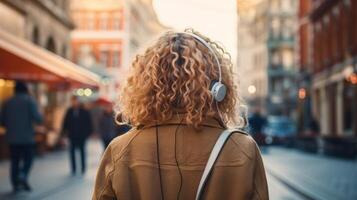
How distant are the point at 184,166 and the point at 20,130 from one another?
9.20 metres

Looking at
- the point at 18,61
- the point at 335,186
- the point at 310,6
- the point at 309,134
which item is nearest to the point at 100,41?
the point at 310,6

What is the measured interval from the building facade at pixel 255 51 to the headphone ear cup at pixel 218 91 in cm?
7953

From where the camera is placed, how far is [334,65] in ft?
123

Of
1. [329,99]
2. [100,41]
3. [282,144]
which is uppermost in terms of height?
[100,41]

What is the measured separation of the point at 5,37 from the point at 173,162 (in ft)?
48.5

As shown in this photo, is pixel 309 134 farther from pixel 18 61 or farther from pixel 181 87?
pixel 181 87

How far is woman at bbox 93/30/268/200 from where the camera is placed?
8.88 ft

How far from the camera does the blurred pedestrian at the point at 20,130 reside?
37.8ft

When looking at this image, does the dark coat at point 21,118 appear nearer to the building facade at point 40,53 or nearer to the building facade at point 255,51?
the building facade at point 40,53

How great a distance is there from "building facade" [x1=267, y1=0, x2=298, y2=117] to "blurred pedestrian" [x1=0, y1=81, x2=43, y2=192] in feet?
239

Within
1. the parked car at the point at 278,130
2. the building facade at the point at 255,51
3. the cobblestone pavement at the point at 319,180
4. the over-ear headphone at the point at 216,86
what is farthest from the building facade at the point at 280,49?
the over-ear headphone at the point at 216,86

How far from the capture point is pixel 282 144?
141ft

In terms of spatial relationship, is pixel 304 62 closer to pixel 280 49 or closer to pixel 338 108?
pixel 338 108

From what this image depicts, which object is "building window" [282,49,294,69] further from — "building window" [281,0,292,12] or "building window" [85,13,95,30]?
"building window" [85,13,95,30]
